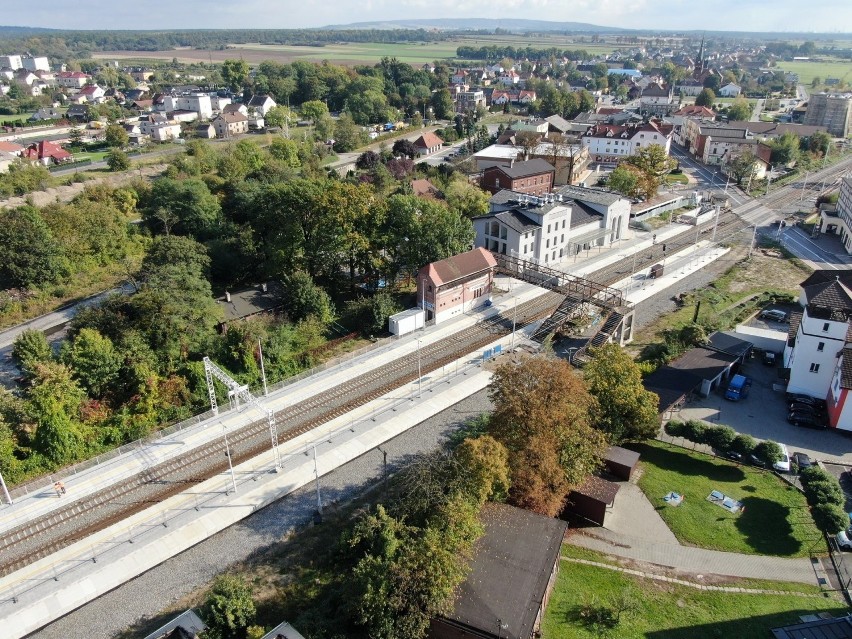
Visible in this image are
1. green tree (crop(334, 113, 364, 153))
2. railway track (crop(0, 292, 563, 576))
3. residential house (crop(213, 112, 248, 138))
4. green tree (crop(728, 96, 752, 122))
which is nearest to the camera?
railway track (crop(0, 292, 563, 576))

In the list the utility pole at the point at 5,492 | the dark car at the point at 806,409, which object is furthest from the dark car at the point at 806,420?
the utility pole at the point at 5,492

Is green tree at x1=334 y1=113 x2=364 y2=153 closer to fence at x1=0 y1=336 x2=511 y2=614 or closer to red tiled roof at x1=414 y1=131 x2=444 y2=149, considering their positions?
red tiled roof at x1=414 y1=131 x2=444 y2=149

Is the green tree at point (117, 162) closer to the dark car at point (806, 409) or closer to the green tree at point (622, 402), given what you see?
the green tree at point (622, 402)

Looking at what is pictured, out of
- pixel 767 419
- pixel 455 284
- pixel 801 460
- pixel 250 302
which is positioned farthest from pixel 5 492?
pixel 767 419

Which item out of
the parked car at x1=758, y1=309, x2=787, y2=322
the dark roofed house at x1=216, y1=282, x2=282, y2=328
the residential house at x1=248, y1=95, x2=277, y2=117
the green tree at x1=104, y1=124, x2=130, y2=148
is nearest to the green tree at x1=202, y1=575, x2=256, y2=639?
the dark roofed house at x1=216, y1=282, x2=282, y2=328

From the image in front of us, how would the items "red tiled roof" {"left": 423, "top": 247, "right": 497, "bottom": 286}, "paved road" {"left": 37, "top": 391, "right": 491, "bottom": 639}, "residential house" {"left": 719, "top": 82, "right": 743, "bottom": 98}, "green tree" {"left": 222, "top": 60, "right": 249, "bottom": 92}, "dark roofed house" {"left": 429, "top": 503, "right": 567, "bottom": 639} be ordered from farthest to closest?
"residential house" {"left": 719, "top": 82, "right": 743, "bottom": 98} → "green tree" {"left": 222, "top": 60, "right": 249, "bottom": 92} → "red tiled roof" {"left": 423, "top": 247, "right": 497, "bottom": 286} → "paved road" {"left": 37, "top": 391, "right": 491, "bottom": 639} → "dark roofed house" {"left": 429, "top": 503, "right": 567, "bottom": 639}

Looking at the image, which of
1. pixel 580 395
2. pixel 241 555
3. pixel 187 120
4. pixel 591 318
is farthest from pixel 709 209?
pixel 187 120
